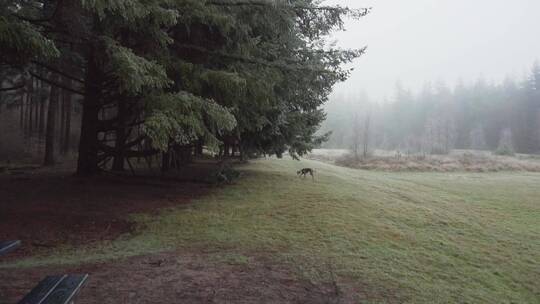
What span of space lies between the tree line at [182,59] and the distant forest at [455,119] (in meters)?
37.5

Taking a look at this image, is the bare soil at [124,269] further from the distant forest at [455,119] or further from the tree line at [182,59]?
the distant forest at [455,119]

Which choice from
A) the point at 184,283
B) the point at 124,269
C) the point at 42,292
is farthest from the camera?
the point at 124,269

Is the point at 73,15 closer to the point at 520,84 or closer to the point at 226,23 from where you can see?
the point at 226,23

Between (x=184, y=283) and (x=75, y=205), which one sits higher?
(x=75, y=205)

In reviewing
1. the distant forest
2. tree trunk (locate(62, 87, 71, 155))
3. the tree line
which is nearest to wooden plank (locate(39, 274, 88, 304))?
the tree line

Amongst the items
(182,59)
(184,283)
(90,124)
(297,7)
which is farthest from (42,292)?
(90,124)

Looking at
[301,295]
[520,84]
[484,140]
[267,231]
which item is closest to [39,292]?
[301,295]

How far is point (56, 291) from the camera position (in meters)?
2.64

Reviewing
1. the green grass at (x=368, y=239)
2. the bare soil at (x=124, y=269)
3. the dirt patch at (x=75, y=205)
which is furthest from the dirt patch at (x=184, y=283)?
the dirt patch at (x=75, y=205)

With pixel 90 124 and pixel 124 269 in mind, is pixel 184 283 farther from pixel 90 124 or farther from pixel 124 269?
pixel 90 124

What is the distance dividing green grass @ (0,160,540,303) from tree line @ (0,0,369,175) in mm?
1575

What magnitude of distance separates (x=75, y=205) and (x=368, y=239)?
5.76 m

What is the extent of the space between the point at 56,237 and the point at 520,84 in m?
69.1

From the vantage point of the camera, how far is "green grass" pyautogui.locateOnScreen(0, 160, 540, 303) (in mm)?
4664
